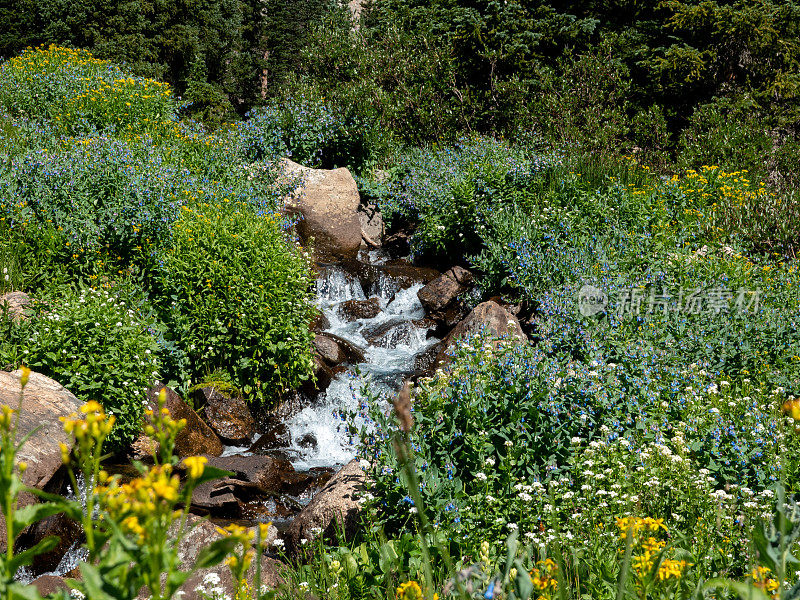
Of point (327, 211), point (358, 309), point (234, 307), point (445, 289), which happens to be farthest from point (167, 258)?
point (327, 211)

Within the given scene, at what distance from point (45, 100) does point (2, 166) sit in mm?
3447

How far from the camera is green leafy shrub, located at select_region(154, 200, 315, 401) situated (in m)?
6.32

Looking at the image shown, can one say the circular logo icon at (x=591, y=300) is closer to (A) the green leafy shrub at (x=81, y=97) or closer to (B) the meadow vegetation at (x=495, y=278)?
(B) the meadow vegetation at (x=495, y=278)

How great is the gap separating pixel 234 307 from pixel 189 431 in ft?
4.07

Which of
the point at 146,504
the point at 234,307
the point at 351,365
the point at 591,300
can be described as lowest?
the point at 351,365

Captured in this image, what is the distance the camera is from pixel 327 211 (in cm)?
1002

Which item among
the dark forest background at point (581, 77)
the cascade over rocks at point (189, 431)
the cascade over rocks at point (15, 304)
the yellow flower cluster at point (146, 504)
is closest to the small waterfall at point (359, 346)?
the cascade over rocks at point (189, 431)

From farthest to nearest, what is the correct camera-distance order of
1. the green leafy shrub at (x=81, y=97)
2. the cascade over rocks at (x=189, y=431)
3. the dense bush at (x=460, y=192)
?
the green leafy shrub at (x=81, y=97) < the dense bush at (x=460, y=192) < the cascade over rocks at (x=189, y=431)

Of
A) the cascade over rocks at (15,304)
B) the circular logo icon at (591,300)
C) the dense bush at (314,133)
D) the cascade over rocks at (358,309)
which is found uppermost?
the circular logo icon at (591,300)

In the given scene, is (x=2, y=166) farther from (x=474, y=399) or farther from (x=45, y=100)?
(x=474, y=399)

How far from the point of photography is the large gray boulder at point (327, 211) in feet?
32.4

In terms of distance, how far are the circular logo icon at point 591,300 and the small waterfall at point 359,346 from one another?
6.68 feet

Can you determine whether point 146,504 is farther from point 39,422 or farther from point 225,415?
point 225,415

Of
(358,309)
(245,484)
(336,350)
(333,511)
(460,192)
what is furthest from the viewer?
(460,192)
